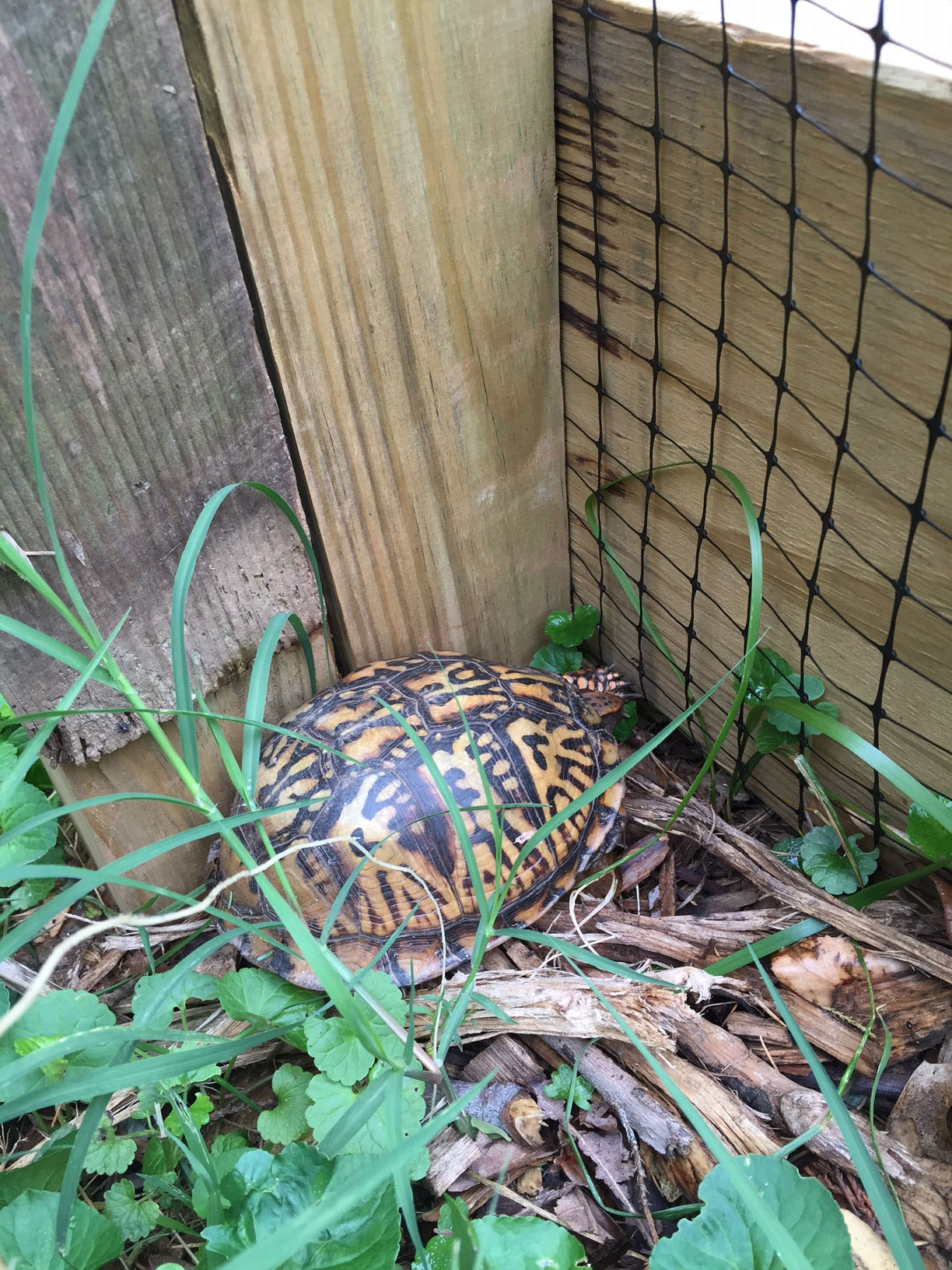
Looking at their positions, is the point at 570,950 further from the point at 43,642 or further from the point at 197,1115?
the point at 43,642

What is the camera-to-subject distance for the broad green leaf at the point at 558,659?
1.83 metres

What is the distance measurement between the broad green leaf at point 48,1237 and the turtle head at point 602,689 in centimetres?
110

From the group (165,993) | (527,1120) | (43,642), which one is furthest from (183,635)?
(527,1120)

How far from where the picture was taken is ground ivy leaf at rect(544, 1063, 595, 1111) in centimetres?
137

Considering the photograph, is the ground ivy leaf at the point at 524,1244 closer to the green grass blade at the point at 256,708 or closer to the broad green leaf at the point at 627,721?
the green grass blade at the point at 256,708

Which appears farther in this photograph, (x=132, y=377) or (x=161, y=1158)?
(x=161, y=1158)

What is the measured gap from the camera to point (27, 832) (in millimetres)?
1409

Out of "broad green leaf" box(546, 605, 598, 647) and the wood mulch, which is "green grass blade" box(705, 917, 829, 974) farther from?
"broad green leaf" box(546, 605, 598, 647)

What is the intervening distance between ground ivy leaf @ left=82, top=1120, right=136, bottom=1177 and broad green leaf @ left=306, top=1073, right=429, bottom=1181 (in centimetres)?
31

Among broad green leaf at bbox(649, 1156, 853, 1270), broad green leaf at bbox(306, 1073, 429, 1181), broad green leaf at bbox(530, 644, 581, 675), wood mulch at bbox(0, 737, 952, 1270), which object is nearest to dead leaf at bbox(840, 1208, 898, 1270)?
wood mulch at bbox(0, 737, 952, 1270)

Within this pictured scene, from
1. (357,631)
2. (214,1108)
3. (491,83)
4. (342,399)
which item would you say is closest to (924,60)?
(491,83)

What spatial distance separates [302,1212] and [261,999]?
1.34 ft

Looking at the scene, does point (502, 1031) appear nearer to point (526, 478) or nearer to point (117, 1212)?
point (117, 1212)

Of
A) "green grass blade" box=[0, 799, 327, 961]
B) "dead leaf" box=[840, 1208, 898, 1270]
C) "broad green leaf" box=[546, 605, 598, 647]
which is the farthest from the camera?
"broad green leaf" box=[546, 605, 598, 647]
